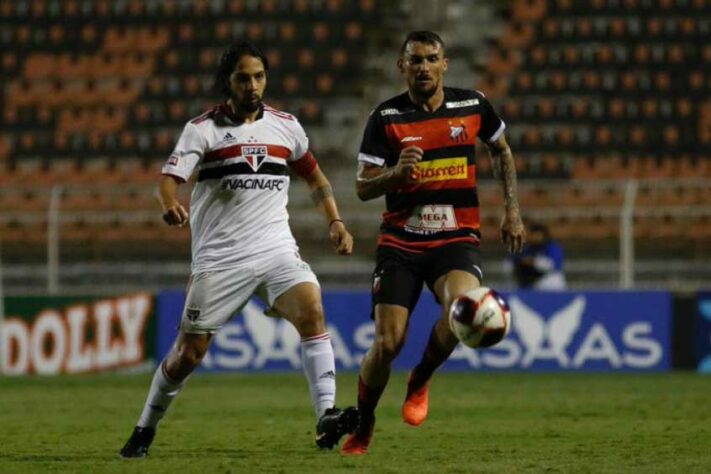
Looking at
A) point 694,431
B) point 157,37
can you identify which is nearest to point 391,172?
point 694,431

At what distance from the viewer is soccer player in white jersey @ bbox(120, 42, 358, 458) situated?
761 cm

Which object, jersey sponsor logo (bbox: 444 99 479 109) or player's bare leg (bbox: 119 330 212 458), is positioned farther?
jersey sponsor logo (bbox: 444 99 479 109)

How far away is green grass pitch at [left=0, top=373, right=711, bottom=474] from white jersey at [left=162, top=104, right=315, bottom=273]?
1116mm

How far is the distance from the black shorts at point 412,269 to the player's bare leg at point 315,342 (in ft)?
1.10

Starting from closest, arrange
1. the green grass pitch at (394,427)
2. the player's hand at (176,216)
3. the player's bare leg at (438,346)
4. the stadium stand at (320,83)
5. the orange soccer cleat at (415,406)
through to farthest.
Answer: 1. the player's hand at (176,216)
2. the green grass pitch at (394,427)
3. the player's bare leg at (438,346)
4. the orange soccer cleat at (415,406)
5. the stadium stand at (320,83)

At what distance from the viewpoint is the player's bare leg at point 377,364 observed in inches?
302

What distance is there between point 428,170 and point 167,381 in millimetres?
1777

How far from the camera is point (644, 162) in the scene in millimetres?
21078

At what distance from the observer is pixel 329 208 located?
8.03m

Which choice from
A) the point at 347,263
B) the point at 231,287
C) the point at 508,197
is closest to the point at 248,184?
Result: the point at 231,287

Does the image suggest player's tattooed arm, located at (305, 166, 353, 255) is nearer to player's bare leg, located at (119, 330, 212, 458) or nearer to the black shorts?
the black shorts

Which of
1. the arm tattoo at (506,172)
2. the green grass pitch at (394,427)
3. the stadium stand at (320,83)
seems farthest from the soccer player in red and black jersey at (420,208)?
the stadium stand at (320,83)

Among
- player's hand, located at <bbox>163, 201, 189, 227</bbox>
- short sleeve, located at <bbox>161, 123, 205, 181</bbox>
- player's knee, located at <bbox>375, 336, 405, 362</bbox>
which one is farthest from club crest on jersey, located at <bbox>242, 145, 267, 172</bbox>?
player's knee, located at <bbox>375, 336, 405, 362</bbox>

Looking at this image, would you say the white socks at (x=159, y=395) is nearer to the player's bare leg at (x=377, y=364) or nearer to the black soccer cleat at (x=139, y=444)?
the black soccer cleat at (x=139, y=444)
